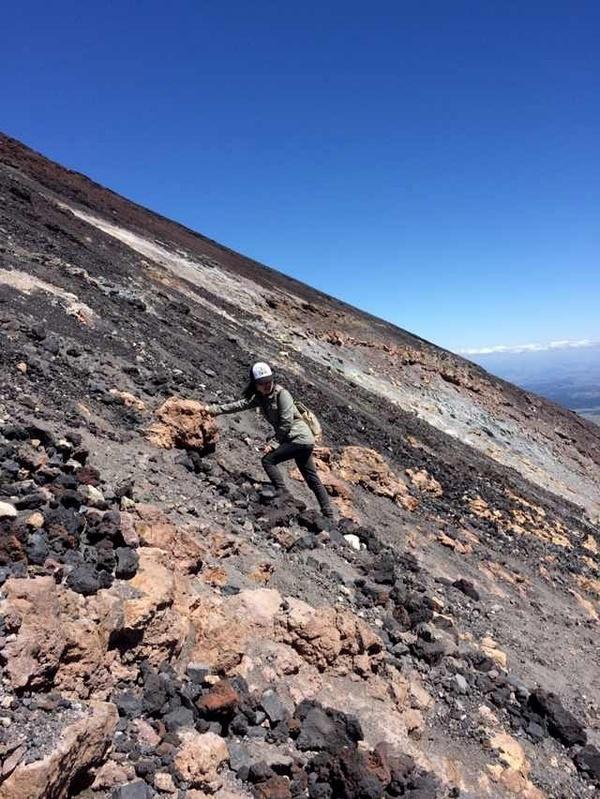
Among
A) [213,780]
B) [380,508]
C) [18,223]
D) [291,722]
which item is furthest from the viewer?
[18,223]

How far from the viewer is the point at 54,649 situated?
3.43 meters

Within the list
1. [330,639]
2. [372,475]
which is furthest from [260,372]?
[372,475]

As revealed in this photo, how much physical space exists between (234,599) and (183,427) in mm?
3089

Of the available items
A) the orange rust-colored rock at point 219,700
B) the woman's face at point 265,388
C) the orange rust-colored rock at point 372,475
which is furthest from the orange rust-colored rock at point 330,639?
the orange rust-colored rock at point 372,475

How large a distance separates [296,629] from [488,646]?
2.79 meters

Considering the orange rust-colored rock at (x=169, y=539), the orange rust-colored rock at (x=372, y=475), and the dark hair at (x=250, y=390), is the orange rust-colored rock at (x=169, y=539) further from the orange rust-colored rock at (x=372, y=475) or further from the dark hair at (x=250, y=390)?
the orange rust-colored rock at (x=372, y=475)

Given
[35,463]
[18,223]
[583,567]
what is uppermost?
[18,223]

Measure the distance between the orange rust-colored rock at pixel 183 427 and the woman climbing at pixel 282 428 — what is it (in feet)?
1.19

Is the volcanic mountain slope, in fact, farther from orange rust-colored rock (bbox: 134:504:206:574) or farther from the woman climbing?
the woman climbing

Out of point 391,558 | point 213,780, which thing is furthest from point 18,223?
point 213,780

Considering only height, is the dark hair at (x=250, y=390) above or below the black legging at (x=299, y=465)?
above

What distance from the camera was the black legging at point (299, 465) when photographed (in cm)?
740

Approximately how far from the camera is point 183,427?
754 cm

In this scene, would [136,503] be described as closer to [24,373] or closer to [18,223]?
[24,373]
